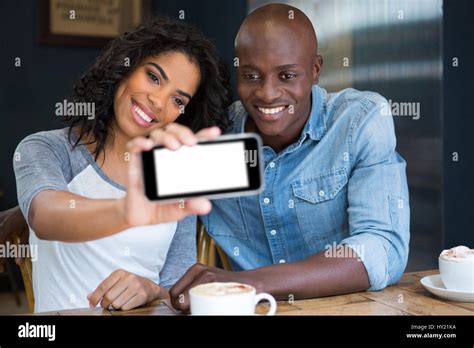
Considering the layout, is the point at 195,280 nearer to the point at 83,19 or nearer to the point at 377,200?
the point at 377,200

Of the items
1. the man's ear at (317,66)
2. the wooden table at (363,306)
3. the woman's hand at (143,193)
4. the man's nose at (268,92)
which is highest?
the man's ear at (317,66)

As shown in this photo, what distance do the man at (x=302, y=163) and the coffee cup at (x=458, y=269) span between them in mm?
87

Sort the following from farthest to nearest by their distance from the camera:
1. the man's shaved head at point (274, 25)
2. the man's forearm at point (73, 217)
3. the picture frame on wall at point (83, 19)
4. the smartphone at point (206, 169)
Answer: the picture frame on wall at point (83, 19)
the man's shaved head at point (274, 25)
the man's forearm at point (73, 217)
the smartphone at point (206, 169)

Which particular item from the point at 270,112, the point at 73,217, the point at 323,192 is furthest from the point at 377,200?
the point at 73,217

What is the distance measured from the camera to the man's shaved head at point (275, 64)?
2.81ft

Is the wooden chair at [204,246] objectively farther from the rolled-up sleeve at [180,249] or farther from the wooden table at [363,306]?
the wooden table at [363,306]

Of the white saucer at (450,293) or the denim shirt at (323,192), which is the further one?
the denim shirt at (323,192)

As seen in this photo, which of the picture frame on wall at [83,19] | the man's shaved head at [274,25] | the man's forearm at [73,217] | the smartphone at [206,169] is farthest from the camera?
the picture frame on wall at [83,19]

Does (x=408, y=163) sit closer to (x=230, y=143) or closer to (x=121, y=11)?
(x=230, y=143)

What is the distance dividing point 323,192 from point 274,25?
9.7 inches

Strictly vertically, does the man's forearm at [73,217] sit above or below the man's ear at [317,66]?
below

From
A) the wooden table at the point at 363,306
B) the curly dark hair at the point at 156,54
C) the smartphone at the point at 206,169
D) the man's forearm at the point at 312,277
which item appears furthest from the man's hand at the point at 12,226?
the smartphone at the point at 206,169

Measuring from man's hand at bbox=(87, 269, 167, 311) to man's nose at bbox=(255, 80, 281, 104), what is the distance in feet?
1.02
